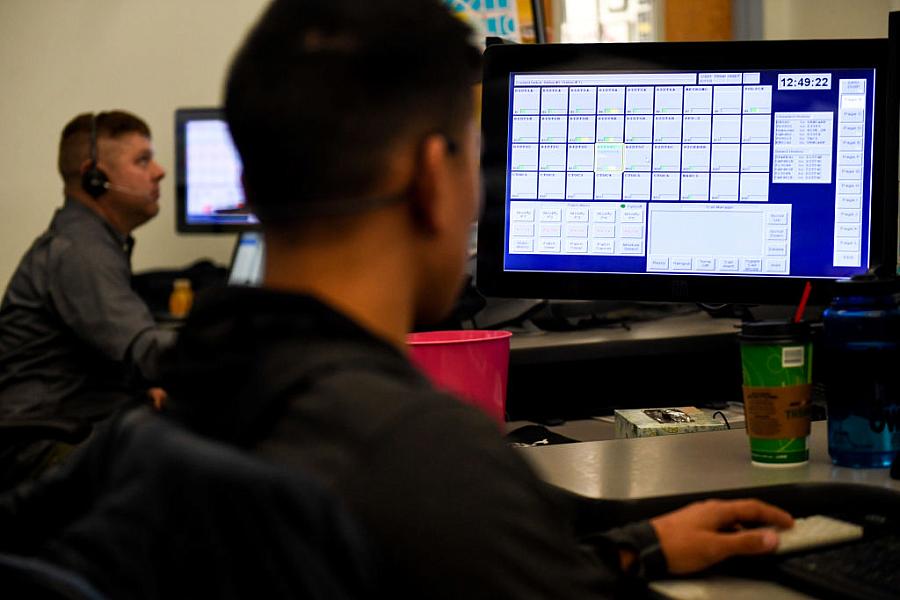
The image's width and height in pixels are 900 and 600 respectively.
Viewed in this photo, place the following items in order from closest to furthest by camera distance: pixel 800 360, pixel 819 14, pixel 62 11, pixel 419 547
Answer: pixel 419 547
pixel 800 360
pixel 819 14
pixel 62 11

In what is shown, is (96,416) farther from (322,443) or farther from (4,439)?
(322,443)

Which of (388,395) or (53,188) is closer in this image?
(388,395)

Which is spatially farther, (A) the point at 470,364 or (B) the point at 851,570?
(A) the point at 470,364

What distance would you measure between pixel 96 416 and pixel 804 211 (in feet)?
6.15

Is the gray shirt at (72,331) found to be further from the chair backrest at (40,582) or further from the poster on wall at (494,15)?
the chair backrest at (40,582)

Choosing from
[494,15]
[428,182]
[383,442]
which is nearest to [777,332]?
[428,182]

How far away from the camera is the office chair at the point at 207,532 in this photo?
19.7 inches

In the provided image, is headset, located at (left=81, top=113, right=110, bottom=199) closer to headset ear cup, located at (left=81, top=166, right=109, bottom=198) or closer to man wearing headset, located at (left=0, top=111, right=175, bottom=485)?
headset ear cup, located at (left=81, top=166, right=109, bottom=198)

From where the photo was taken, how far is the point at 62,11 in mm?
4379

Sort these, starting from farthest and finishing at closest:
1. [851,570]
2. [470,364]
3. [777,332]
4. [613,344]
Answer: [613,344]
[470,364]
[777,332]
[851,570]

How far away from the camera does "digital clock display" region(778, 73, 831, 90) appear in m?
1.47

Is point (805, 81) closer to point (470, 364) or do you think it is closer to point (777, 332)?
point (777, 332)

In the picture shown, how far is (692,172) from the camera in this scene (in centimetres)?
151

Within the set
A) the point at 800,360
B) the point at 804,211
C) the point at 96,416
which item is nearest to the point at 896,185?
the point at 804,211
